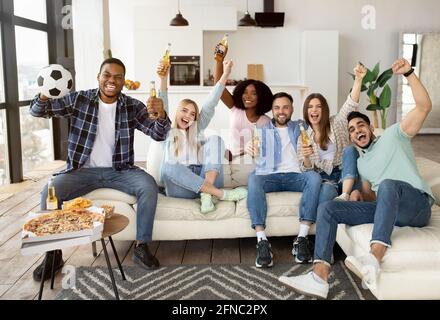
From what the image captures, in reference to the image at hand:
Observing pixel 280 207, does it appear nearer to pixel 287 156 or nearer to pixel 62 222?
pixel 287 156

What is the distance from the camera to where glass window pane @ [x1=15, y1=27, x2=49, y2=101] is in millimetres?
5914

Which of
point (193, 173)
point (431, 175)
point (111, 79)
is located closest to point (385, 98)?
point (431, 175)

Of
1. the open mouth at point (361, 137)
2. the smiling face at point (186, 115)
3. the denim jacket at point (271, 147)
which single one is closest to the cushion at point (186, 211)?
the denim jacket at point (271, 147)

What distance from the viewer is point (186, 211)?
3.15m

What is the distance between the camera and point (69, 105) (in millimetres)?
3201

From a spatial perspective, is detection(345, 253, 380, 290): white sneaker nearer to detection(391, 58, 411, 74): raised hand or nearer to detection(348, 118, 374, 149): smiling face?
detection(348, 118, 374, 149): smiling face

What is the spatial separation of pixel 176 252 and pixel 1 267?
105 cm

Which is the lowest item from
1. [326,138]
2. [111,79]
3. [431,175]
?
[431,175]

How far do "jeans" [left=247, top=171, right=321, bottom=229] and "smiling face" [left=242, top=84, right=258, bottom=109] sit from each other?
737mm

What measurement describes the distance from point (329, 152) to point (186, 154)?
94 cm

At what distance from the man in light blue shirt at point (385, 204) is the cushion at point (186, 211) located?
0.67 meters

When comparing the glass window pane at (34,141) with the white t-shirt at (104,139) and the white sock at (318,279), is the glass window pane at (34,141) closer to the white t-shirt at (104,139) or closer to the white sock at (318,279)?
the white t-shirt at (104,139)

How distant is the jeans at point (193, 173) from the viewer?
10.7 ft

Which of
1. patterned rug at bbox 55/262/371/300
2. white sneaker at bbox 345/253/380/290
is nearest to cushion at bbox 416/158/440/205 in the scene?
patterned rug at bbox 55/262/371/300
